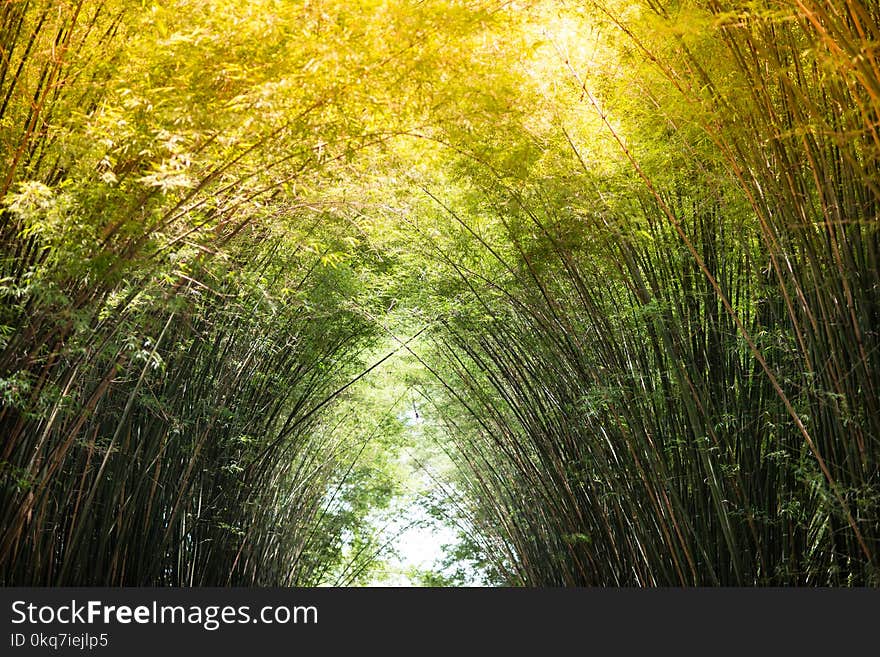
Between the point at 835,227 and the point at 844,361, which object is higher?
the point at 835,227

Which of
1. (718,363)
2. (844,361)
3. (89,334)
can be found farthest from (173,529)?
(844,361)

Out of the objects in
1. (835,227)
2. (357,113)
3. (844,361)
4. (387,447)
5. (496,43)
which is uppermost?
(387,447)

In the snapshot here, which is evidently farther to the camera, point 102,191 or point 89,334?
point 89,334

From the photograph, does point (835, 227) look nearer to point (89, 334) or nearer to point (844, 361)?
point (844, 361)

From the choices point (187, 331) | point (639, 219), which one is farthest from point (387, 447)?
point (639, 219)

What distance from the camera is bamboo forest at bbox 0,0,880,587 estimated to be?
3.73 metres

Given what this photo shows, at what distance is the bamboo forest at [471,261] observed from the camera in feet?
12.3

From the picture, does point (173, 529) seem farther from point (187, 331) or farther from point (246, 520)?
Answer: point (187, 331)

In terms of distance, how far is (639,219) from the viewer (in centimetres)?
528

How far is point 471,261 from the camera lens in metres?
6.62

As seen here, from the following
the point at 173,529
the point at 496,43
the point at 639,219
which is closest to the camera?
the point at 496,43

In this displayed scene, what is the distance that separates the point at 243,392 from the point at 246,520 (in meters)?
1.29

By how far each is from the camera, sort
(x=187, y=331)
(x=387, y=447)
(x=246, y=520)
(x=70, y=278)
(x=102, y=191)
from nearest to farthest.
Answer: (x=102, y=191)
(x=70, y=278)
(x=187, y=331)
(x=246, y=520)
(x=387, y=447)

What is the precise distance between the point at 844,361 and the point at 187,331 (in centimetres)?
384
